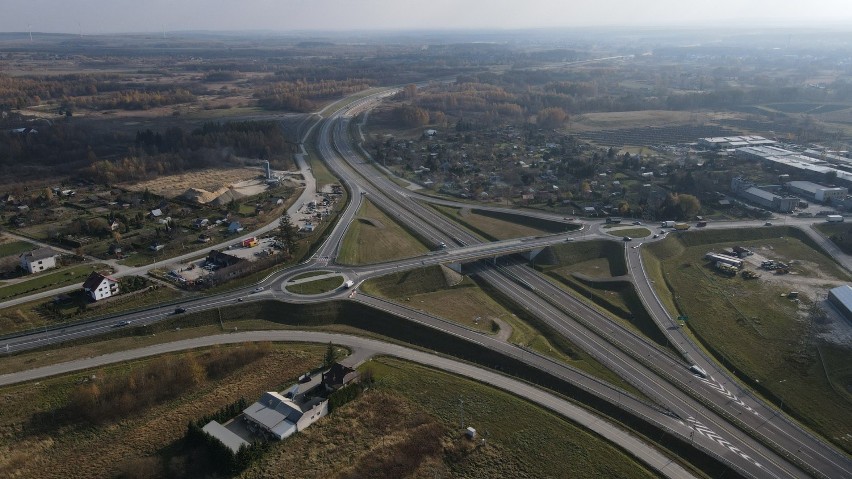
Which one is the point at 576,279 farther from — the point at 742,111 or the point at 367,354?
the point at 742,111

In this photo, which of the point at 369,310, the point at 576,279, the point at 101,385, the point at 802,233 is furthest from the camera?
the point at 802,233

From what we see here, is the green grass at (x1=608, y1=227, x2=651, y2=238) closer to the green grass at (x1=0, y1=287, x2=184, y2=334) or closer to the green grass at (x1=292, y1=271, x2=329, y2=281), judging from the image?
the green grass at (x1=292, y1=271, x2=329, y2=281)

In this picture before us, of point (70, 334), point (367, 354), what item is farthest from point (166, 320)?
point (367, 354)

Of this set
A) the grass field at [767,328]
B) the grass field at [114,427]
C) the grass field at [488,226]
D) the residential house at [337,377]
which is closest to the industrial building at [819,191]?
the grass field at [767,328]

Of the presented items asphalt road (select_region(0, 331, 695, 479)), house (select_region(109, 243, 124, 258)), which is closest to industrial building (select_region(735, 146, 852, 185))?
asphalt road (select_region(0, 331, 695, 479))

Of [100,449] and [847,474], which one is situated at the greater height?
[100,449]
